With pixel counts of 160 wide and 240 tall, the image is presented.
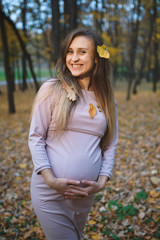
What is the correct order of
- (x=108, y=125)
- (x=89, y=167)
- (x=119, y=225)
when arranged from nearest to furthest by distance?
(x=89, y=167) < (x=108, y=125) < (x=119, y=225)

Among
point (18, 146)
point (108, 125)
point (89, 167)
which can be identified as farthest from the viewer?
point (18, 146)

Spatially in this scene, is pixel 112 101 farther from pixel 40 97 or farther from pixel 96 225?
pixel 96 225

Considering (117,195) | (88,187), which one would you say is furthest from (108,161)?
(117,195)

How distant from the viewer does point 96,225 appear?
300 cm

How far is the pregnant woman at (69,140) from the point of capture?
1.49 m

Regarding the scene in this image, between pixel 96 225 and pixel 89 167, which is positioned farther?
pixel 96 225

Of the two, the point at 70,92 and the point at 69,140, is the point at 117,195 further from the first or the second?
the point at 70,92

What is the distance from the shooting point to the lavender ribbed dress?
150cm

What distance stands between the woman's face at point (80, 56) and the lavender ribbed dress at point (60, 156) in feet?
0.67

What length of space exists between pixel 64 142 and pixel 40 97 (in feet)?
1.28

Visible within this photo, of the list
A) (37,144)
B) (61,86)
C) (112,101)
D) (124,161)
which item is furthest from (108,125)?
(124,161)

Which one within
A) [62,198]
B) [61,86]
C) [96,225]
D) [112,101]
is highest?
[61,86]

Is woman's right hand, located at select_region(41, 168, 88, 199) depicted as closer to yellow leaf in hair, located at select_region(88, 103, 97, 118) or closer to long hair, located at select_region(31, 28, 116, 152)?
long hair, located at select_region(31, 28, 116, 152)

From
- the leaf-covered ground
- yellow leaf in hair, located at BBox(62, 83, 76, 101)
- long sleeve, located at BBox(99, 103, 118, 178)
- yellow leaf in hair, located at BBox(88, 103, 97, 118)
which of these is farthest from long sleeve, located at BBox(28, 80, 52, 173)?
the leaf-covered ground
